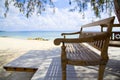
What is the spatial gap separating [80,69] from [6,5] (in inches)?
117

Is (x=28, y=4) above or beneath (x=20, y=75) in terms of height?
above

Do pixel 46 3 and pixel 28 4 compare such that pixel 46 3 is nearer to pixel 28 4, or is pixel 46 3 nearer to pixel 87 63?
pixel 28 4

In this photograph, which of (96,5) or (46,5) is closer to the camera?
(96,5)

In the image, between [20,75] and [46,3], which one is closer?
[20,75]

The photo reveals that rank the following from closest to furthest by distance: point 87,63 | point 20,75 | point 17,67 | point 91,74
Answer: point 87,63, point 91,74, point 17,67, point 20,75

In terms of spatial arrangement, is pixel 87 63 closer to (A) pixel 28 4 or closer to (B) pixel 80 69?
(B) pixel 80 69

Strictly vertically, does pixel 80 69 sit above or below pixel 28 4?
below

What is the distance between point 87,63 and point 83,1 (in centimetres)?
423

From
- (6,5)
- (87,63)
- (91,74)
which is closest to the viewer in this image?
(87,63)

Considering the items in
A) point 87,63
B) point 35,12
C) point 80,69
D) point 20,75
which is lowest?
point 20,75

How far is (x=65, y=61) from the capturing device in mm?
2799

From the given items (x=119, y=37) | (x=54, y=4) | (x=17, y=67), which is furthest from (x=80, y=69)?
(x=54, y=4)

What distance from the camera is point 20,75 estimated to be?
560 cm

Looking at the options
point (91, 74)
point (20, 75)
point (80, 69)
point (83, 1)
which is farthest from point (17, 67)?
point (83, 1)
